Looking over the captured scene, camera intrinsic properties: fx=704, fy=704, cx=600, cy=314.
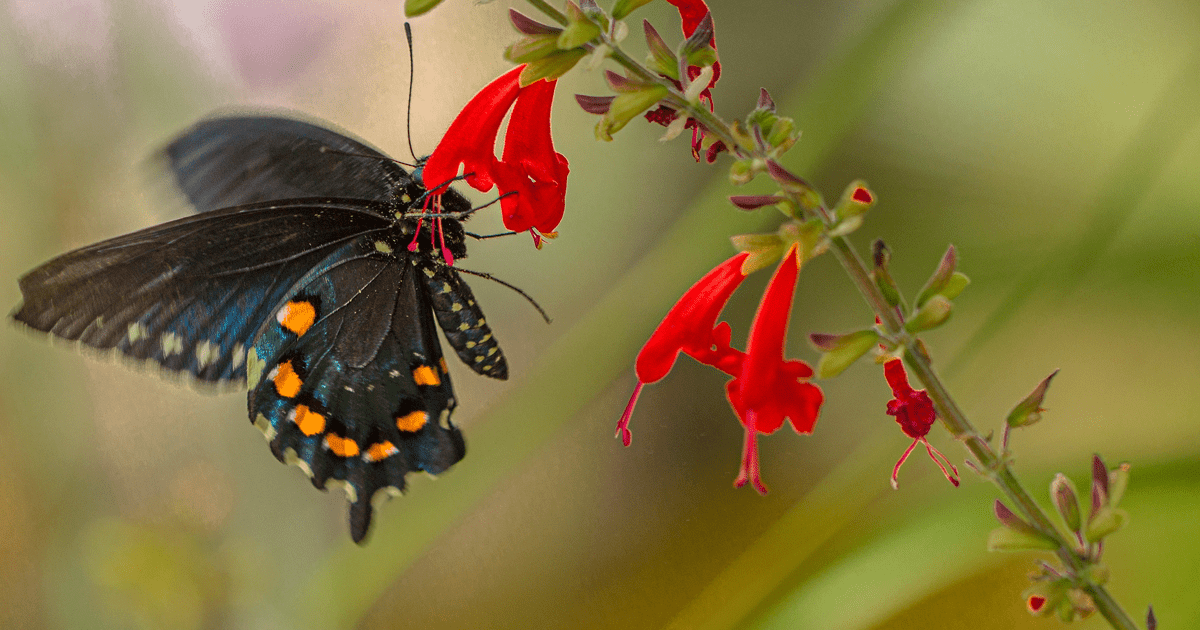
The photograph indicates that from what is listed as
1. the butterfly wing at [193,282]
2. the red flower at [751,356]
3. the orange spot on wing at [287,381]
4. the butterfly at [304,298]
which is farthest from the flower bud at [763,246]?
the orange spot on wing at [287,381]

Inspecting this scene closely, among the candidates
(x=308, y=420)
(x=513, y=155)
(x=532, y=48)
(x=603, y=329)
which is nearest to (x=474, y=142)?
(x=513, y=155)

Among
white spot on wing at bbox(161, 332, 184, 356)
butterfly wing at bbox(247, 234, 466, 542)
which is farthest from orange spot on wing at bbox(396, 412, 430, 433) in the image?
white spot on wing at bbox(161, 332, 184, 356)

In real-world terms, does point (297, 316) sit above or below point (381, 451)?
above

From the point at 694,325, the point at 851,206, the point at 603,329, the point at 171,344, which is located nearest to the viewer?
the point at 851,206

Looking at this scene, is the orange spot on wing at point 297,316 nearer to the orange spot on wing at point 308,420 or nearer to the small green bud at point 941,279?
the orange spot on wing at point 308,420

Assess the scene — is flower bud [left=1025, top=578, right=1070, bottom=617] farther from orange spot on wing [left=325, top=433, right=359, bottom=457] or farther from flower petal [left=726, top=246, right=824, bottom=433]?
orange spot on wing [left=325, top=433, right=359, bottom=457]

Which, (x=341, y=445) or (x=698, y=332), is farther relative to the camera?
(x=341, y=445)

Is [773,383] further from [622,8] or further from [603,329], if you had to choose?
[603,329]
